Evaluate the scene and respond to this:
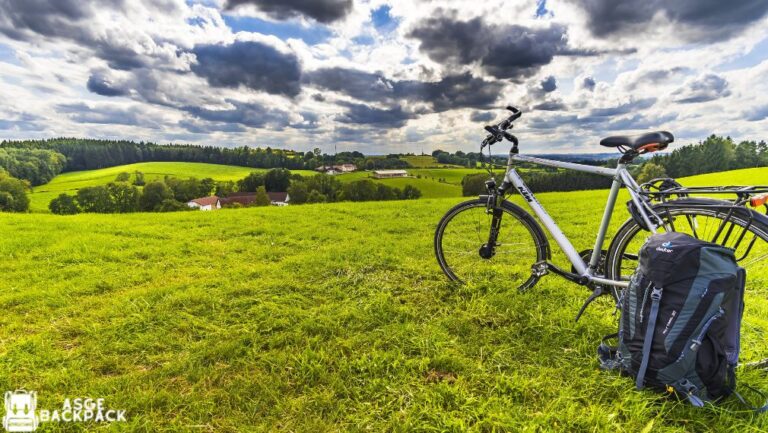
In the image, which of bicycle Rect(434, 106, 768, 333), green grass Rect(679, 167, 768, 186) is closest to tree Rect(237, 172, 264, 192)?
green grass Rect(679, 167, 768, 186)

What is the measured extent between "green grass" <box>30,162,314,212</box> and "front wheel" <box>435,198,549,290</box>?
242 feet

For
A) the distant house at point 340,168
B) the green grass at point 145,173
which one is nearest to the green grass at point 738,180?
the distant house at point 340,168

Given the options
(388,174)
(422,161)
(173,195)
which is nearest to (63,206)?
(173,195)

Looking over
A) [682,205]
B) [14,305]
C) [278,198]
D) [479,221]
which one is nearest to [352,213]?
[479,221]

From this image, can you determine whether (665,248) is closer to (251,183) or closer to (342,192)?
(342,192)

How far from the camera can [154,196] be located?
172 feet

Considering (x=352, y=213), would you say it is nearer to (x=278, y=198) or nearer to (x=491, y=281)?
(x=491, y=281)

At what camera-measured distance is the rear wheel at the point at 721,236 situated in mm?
2631

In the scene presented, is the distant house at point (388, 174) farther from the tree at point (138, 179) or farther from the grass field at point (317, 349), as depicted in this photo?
the grass field at point (317, 349)

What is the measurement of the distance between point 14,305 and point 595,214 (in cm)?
1397

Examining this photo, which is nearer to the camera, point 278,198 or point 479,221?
point 479,221

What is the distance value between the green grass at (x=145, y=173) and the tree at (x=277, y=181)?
8.76 meters

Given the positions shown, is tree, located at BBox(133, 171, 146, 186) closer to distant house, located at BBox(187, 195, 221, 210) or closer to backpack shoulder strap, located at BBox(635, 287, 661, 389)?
distant house, located at BBox(187, 195, 221, 210)

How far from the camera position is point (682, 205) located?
2.89 metres
